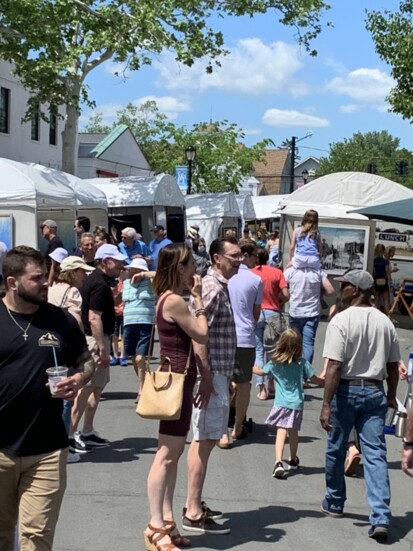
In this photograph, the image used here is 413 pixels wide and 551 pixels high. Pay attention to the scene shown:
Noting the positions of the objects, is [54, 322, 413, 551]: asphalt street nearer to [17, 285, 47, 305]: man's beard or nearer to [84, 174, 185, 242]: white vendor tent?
[17, 285, 47, 305]: man's beard

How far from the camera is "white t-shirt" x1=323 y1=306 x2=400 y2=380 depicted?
584 cm

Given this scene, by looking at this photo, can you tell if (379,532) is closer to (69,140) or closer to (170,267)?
(170,267)

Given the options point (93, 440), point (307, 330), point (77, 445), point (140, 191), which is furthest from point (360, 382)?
point (140, 191)

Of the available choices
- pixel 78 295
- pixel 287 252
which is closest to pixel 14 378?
pixel 78 295

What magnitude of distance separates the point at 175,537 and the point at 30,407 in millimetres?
1707

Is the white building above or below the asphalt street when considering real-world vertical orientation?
above

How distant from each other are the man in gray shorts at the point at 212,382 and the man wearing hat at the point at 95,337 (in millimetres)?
1621

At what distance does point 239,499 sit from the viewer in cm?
655

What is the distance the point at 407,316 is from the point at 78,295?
1502cm

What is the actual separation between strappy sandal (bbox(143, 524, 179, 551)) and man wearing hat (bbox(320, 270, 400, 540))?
1308 mm

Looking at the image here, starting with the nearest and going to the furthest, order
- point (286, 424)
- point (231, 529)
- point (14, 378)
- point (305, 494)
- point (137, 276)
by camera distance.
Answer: point (14, 378) → point (231, 529) → point (305, 494) → point (286, 424) → point (137, 276)

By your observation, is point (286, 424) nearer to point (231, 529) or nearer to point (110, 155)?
point (231, 529)

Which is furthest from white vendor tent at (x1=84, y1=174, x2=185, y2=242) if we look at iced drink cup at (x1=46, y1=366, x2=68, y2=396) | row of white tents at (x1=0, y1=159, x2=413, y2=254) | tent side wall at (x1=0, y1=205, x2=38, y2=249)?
iced drink cup at (x1=46, y1=366, x2=68, y2=396)

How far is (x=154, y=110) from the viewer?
275ft
